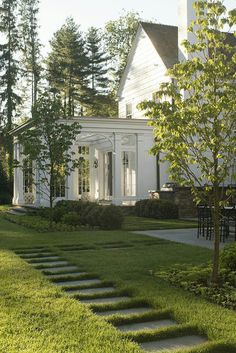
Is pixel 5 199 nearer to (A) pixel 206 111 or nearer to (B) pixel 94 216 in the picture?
(B) pixel 94 216

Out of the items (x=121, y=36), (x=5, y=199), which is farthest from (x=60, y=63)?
(x=5, y=199)

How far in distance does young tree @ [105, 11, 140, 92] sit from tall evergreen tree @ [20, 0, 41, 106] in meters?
6.66

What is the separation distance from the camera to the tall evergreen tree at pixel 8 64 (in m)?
38.3

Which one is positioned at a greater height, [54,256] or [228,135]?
[228,135]

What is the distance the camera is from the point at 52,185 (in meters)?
14.6

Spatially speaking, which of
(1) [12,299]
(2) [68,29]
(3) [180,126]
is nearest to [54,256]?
(1) [12,299]

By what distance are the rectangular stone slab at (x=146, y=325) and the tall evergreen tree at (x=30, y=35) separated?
38.6 m

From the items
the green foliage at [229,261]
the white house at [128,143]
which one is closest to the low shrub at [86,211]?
the white house at [128,143]

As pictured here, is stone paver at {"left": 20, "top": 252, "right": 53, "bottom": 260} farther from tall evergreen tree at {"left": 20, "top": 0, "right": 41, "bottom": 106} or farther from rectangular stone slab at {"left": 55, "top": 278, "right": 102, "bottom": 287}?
tall evergreen tree at {"left": 20, "top": 0, "right": 41, "bottom": 106}

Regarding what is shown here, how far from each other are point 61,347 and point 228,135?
11.9ft

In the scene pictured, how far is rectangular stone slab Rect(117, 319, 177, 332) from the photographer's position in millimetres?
4801

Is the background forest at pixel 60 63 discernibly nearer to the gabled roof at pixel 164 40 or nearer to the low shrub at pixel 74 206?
the gabled roof at pixel 164 40

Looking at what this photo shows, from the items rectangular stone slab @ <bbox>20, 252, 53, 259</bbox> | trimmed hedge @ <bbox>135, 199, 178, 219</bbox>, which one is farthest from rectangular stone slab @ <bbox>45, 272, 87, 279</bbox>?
trimmed hedge @ <bbox>135, 199, 178, 219</bbox>

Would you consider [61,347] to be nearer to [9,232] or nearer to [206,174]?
[206,174]
